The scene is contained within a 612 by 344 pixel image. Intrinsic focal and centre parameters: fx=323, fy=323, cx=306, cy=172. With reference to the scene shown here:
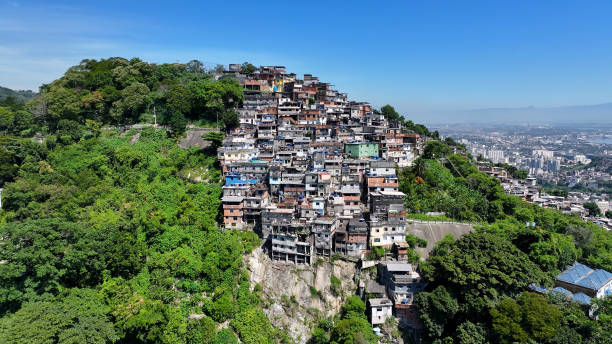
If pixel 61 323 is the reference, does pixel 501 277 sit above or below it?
above

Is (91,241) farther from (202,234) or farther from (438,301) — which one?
(438,301)

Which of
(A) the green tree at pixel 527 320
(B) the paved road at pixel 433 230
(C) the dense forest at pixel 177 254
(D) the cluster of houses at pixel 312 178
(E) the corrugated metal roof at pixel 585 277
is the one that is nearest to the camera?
(A) the green tree at pixel 527 320

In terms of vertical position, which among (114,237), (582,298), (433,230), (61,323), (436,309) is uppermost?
(114,237)

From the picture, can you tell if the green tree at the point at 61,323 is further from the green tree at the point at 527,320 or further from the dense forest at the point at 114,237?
the green tree at the point at 527,320

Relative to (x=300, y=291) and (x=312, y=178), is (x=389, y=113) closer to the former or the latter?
(x=312, y=178)

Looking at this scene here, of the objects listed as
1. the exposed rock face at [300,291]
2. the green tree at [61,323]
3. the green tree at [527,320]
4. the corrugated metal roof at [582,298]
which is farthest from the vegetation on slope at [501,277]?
the green tree at [61,323]

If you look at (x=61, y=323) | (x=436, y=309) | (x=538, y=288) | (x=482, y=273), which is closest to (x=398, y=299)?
(x=436, y=309)

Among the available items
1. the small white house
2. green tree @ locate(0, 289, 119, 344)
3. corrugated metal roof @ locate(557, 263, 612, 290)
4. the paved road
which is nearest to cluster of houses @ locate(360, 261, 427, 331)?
the small white house
